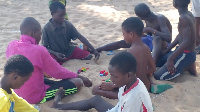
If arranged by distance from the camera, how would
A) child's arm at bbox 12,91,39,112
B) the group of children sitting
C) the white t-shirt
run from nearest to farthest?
the white t-shirt
the group of children sitting
child's arm at bbox 12,91,39,112

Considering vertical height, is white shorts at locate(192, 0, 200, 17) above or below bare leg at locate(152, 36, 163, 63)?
above

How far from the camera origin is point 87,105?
336 centimetres

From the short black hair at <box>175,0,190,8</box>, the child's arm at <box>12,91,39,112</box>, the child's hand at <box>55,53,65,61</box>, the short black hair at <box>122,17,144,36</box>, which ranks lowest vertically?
the child's hand at <box>55,53,65,61</box>

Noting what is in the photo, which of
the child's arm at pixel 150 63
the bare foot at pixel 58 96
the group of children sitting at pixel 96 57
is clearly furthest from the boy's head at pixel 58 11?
the child's arm at pixel 150 63

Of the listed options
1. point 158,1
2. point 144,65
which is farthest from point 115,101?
point 158,1

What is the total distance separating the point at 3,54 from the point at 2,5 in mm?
4514

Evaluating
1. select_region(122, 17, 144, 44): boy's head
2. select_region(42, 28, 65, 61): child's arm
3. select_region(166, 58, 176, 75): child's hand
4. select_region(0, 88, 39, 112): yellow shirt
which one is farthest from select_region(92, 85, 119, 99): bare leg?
select_region(42, 28, 65, 61): child's arm

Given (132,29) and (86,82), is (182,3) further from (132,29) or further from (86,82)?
(86,82)

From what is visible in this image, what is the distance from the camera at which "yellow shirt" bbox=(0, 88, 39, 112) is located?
8.22 ft

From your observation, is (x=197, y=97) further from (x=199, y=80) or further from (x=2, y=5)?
(x=2, y=5)

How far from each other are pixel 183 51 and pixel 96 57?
1.49 metres

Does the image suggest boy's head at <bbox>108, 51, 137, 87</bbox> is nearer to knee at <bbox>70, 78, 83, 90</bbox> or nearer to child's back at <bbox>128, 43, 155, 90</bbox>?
child's back at <bbox>128, 43, 155, 90</bbox>

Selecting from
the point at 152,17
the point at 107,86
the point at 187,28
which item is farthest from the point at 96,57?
the point at 187,28

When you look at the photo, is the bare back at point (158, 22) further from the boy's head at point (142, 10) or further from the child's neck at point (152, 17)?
the boy's head at point (142, 10)
